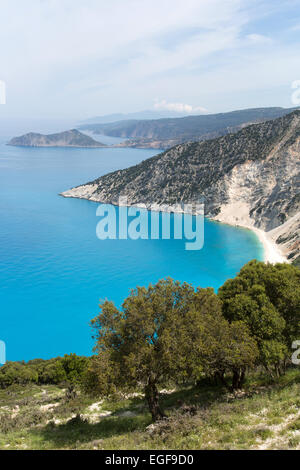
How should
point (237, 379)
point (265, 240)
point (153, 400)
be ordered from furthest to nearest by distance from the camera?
1. point (265, 240)
2. point (237, 379)
3. point (153, 400)

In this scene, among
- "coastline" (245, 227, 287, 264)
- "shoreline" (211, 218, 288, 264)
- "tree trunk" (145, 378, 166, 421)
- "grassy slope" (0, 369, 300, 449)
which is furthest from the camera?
"shoreline" (211, 218, 288, 264)

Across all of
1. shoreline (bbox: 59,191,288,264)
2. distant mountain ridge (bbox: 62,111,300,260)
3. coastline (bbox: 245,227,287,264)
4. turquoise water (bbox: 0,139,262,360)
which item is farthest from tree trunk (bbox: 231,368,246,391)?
distant mountain ridge (bbox: 62,111,300,260)

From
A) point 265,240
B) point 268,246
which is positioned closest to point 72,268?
point 268,246

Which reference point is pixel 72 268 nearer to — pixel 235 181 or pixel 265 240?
pixel 265 240

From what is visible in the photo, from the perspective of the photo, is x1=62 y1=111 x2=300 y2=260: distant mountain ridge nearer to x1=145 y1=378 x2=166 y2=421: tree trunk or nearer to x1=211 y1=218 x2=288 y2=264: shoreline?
x1=211 y1=218 x2=288 y2=264: shoreline

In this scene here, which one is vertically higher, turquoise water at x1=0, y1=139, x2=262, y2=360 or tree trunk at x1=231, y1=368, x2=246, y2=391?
tree trunk at x1=231, y1=368, x2=246, y2=391

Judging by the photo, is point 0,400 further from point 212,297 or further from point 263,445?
point 263,445
